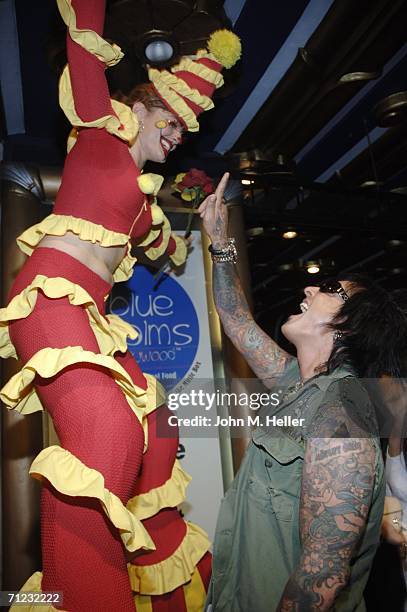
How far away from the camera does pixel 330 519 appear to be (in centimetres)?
85

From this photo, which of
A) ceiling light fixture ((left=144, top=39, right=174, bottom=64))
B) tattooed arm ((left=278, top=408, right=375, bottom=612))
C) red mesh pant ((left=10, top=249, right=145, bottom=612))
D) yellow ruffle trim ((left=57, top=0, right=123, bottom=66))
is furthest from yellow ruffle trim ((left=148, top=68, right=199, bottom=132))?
tattooed arm ((left=278, top=408, right=375, bottom=612))

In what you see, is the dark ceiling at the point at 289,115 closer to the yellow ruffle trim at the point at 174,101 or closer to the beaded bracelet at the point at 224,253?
the beaded bracelet at the point at 224,253

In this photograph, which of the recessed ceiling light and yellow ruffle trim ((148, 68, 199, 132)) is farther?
the recessed ceiling light

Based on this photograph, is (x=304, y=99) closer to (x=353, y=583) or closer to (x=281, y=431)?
(x=281, y=431)

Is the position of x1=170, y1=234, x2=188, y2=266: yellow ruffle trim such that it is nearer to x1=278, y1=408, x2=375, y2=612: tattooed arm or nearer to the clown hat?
the clown hat

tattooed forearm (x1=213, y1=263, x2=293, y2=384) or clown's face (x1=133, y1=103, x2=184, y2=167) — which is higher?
clown's face (x1=133, y1=103, x2=184, y2=167)

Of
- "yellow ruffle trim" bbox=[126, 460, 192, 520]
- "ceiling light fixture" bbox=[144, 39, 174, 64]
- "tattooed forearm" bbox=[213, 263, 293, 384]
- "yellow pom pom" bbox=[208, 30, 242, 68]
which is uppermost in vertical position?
"ceiling light fixture" bbox=[144, 39, 174, 64]

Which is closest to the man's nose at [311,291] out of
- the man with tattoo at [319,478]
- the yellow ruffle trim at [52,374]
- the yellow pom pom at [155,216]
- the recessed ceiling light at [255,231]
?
the man with tattoo at [319,478]

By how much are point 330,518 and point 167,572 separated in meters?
0.55

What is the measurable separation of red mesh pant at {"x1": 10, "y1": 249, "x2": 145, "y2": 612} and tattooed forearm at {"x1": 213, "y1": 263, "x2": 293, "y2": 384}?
537 millimetres

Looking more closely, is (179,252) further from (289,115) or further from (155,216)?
(289,115)

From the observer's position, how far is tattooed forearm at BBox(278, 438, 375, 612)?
839mm

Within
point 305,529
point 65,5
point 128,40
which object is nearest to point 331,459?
point 305,529

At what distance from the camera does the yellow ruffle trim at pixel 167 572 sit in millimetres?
1206
